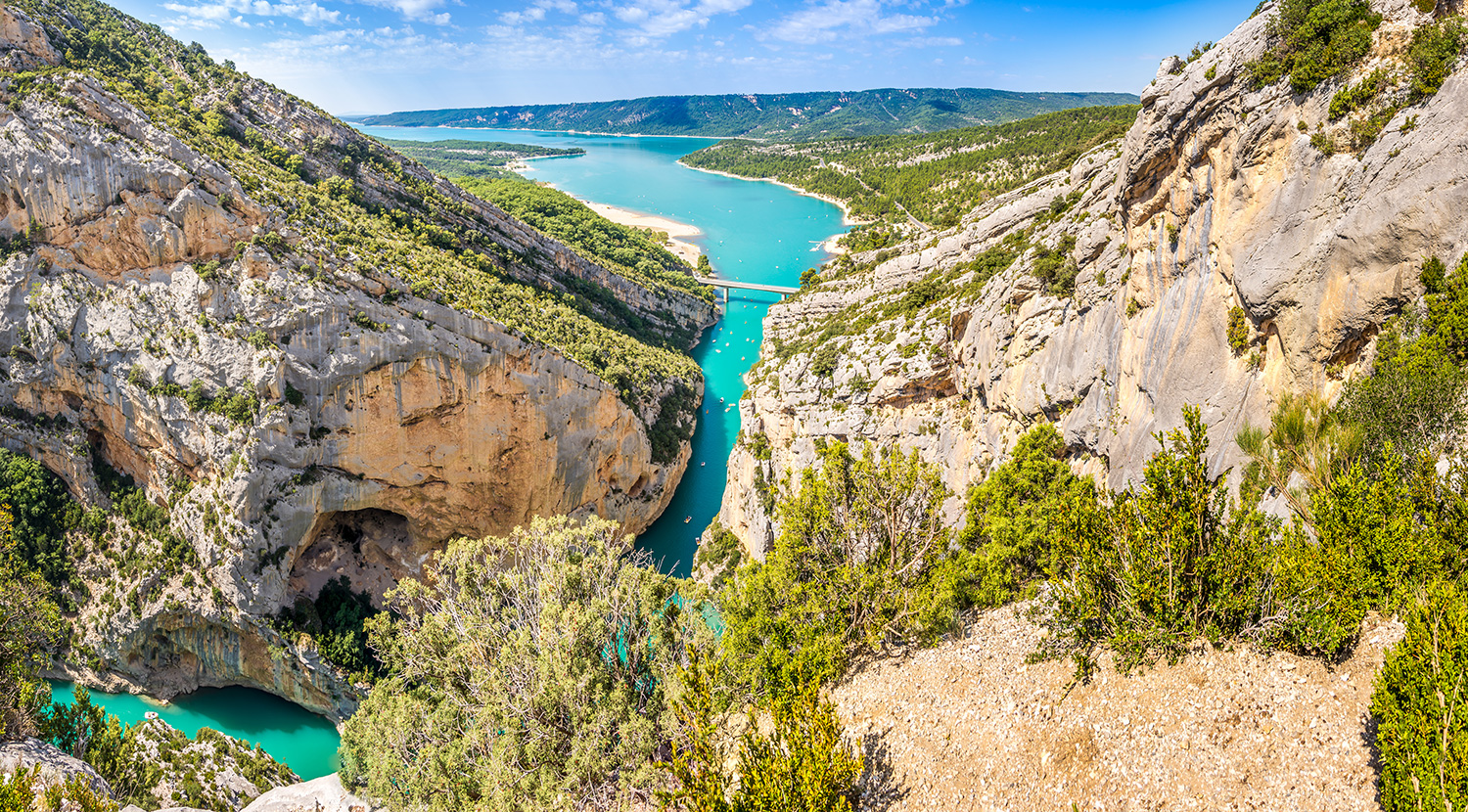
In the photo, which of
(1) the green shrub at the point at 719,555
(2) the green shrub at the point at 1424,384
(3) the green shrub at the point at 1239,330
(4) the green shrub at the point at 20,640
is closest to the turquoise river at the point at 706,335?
(1) the green shrub at the point at 719,555

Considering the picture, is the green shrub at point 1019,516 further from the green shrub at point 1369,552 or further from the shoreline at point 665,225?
the shoreline at point 665,225

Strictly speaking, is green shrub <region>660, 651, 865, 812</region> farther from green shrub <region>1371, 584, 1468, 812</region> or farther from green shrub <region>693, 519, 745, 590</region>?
green shrub <region>693, 519, 745, 590</region>

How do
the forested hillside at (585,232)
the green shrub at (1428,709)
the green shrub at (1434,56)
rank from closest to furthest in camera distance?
the green shrub at (1428,709)
the green shrub at (1434,56)
the forested hillside at (585,232)

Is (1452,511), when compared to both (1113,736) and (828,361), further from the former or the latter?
(828,361)

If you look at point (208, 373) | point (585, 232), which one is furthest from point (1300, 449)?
point (585, 232)

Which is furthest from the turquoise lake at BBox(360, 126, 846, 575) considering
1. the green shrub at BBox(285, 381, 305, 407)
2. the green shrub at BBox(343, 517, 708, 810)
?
the green shrub at BBox(285, 381, 305, 407)

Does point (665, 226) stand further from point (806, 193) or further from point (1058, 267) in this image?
point (1058, 267)

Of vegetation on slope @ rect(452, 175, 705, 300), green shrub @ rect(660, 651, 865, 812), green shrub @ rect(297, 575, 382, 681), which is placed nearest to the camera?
green shrub @ rect(660, 651, 865, 812)
